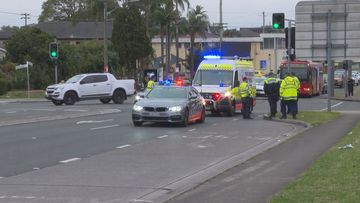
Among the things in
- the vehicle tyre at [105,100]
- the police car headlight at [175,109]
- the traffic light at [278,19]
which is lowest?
the vehicle tyre at [105,100]

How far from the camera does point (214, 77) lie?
27641 mm

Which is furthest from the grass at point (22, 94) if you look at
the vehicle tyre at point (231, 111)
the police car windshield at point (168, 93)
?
the police car windshield at point (168, 93)

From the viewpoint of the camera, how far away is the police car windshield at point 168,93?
74.3 feet

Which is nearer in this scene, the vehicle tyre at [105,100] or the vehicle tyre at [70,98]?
the vehicle tyre at [70,98]

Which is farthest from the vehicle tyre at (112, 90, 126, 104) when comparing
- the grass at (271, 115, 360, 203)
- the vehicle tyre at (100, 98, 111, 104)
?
the grass at (271, 115, 360, 203)

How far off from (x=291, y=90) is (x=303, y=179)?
50.1 feet

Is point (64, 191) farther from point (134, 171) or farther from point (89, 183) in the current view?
point (134, 171)

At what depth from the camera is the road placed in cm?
992

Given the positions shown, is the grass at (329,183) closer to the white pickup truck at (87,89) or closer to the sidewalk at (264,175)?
the sidewalk at (264,175)

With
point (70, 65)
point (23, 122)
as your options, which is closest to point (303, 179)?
point (23, 122)

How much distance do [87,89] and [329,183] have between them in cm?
3005

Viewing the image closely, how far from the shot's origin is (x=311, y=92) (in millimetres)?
53125

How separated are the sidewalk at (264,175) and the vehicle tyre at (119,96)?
23023mm

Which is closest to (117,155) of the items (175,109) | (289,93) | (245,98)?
(175,109)
